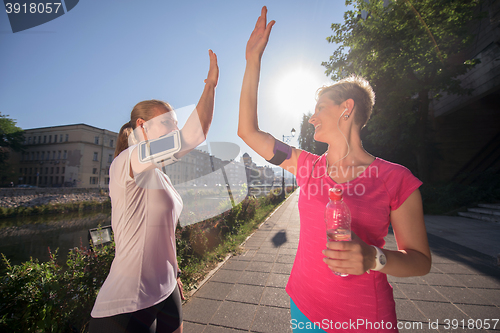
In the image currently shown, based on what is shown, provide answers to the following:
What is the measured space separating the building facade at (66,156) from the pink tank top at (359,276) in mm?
66974

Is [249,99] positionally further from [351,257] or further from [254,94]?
[351,257]

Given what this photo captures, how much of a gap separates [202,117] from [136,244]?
34.3 inches

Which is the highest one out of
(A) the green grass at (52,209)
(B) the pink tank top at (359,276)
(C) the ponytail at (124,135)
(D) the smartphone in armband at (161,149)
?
(C) the ponytail at (124,135)

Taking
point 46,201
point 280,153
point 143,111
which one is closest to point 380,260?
point 280,153

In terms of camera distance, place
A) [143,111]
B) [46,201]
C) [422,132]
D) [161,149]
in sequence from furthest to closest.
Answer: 1. [46,201]
2. [422,132]
3. [143,111]
4. [161,149]

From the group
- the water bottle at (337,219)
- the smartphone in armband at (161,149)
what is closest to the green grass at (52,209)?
the smartphone in armband at (161,149)

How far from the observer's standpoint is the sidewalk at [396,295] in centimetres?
287

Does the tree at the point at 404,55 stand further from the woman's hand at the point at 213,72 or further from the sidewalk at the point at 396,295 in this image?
the woman's hand at the point at 213,72

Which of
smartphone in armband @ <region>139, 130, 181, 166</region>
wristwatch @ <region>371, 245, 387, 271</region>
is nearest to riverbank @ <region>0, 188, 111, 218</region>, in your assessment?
smartphone in armband @ <region>139, 130, 181, 166</region>

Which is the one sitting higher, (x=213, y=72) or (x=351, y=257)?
(x=213, y=72)

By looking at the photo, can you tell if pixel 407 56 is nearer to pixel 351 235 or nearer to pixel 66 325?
pixel 351 235

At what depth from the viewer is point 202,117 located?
1286 millimetres

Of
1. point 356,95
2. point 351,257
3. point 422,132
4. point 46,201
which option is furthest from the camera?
point 46,201

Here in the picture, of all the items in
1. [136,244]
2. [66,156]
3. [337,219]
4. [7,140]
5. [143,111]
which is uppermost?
[7,140]
